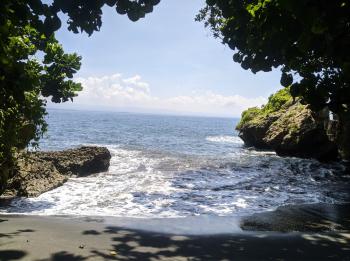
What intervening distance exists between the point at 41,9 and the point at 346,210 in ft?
35.0

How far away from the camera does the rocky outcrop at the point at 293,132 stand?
81.3 feet

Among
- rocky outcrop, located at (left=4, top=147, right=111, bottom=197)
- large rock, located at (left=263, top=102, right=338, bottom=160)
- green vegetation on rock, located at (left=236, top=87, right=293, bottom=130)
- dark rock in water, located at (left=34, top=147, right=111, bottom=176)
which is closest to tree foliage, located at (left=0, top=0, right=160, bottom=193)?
rocky outcrop, located at (left=4, top=147, right=111, bottom=197)

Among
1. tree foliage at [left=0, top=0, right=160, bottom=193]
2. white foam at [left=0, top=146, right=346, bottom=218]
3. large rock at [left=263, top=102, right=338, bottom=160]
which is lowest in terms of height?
white foam at [left=0, top=146, right=346, bottom=218]

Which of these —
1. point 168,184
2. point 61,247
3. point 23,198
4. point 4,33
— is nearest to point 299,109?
point 168,184

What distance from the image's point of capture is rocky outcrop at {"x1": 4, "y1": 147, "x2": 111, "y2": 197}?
13000 millimetres

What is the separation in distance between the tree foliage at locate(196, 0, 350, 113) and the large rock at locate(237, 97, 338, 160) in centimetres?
1531

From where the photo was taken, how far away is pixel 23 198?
12305mm

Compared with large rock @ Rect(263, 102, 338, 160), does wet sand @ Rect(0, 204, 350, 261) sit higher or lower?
lower

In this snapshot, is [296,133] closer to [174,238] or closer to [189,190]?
[189,190]

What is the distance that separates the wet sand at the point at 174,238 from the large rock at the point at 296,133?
13.9 metres

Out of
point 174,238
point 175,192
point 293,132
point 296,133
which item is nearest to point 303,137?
point 296,133

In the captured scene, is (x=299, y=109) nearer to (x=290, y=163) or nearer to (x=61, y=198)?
(x=290, y=163)

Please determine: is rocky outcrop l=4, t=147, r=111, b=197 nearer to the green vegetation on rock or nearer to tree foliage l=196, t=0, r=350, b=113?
tree foliage l=196, t=0, r=350, b=113

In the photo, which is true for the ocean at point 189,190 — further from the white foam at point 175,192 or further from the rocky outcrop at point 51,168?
the rocky outcrop at point 51,168
